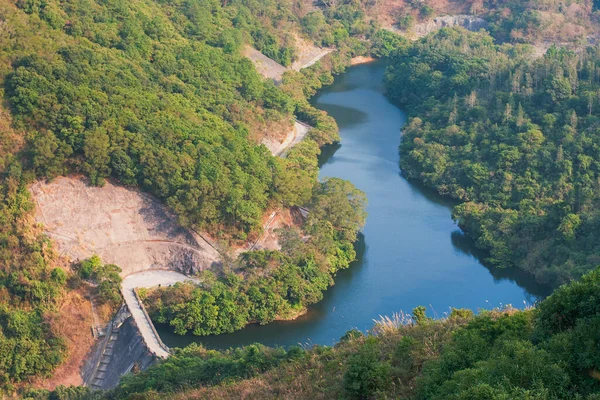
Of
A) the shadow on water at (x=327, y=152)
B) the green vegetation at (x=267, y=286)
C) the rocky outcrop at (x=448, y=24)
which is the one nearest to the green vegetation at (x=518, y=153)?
the shadow on water at (x=327, y=152)

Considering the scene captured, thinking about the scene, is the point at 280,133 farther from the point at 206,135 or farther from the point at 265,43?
the point at 265,43

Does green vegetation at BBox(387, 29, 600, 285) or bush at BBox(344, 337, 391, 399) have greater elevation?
bush at BBox(344, 337, 391, 399)

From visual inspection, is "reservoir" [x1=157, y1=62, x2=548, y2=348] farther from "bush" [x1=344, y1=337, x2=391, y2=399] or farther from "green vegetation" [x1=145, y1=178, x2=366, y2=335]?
"bush" [x1=344, y1=337, x2=391, y2=399]

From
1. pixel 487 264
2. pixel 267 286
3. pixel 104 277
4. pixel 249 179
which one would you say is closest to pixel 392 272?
pixel 487 264

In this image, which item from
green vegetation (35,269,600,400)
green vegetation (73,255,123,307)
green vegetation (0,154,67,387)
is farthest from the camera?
green vegetation (73,255,123,307)

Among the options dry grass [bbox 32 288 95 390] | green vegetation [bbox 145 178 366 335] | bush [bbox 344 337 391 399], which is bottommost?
dry grass [bbox 32 288 95 390]

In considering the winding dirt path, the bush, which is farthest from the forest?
the winding dirt path

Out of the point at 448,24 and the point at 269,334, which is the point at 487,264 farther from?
the point at 448,24
